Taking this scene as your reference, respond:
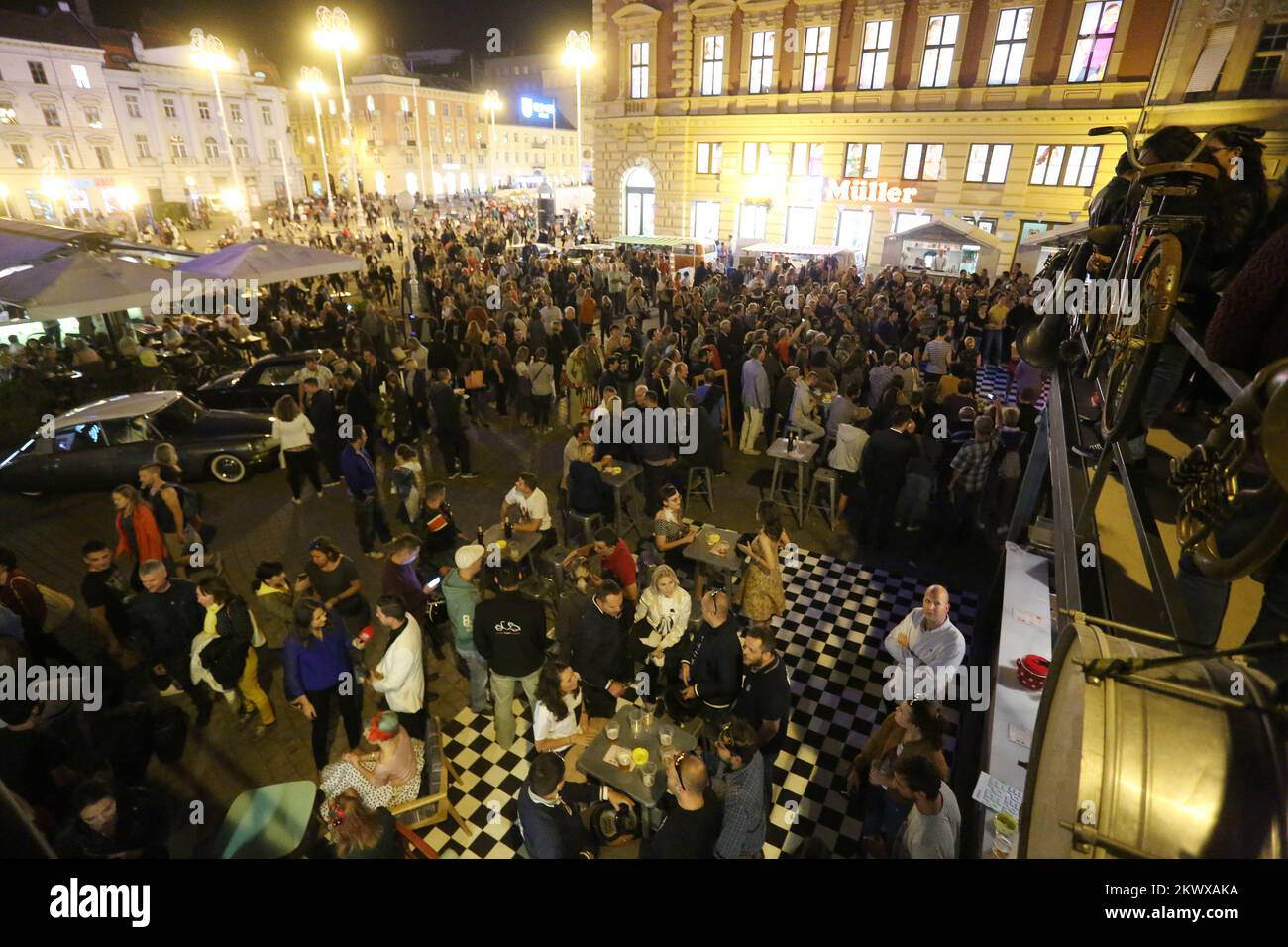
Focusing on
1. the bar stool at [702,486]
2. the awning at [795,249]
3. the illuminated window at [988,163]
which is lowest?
the bar stool at [702,486]

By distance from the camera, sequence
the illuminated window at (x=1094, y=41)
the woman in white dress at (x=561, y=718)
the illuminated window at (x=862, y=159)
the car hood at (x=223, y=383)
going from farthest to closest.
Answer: the illuminated window at (x=862, y=159), the illuminated window at (x=1094, y=41), the car hood at (x=223, y=383), the woman in white dress at (x=561, y=718)

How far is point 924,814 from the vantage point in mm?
3443

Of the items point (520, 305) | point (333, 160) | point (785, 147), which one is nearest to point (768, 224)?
point (785, 147)

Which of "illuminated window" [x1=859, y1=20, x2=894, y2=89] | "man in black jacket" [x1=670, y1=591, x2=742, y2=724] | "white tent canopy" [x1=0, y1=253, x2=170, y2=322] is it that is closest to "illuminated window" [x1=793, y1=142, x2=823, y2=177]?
"illuminated window" [x1=859, y1=20, x2=894, y2=89]

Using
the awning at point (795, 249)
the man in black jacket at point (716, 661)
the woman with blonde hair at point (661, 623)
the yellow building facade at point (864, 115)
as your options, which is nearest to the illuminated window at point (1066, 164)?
the yellow building facade at point (864, 115)

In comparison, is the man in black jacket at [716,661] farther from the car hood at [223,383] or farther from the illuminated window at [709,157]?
the illuminated window at [709,157]

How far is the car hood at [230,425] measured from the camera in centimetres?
949

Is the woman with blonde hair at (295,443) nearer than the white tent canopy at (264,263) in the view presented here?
Yes

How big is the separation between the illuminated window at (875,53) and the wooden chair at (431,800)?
2884 centimetres

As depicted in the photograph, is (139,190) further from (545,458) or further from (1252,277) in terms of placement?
(1252,277)

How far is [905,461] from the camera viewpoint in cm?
742

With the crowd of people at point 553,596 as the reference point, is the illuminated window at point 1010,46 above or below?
above

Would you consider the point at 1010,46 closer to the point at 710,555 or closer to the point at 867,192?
the point at 867,192
